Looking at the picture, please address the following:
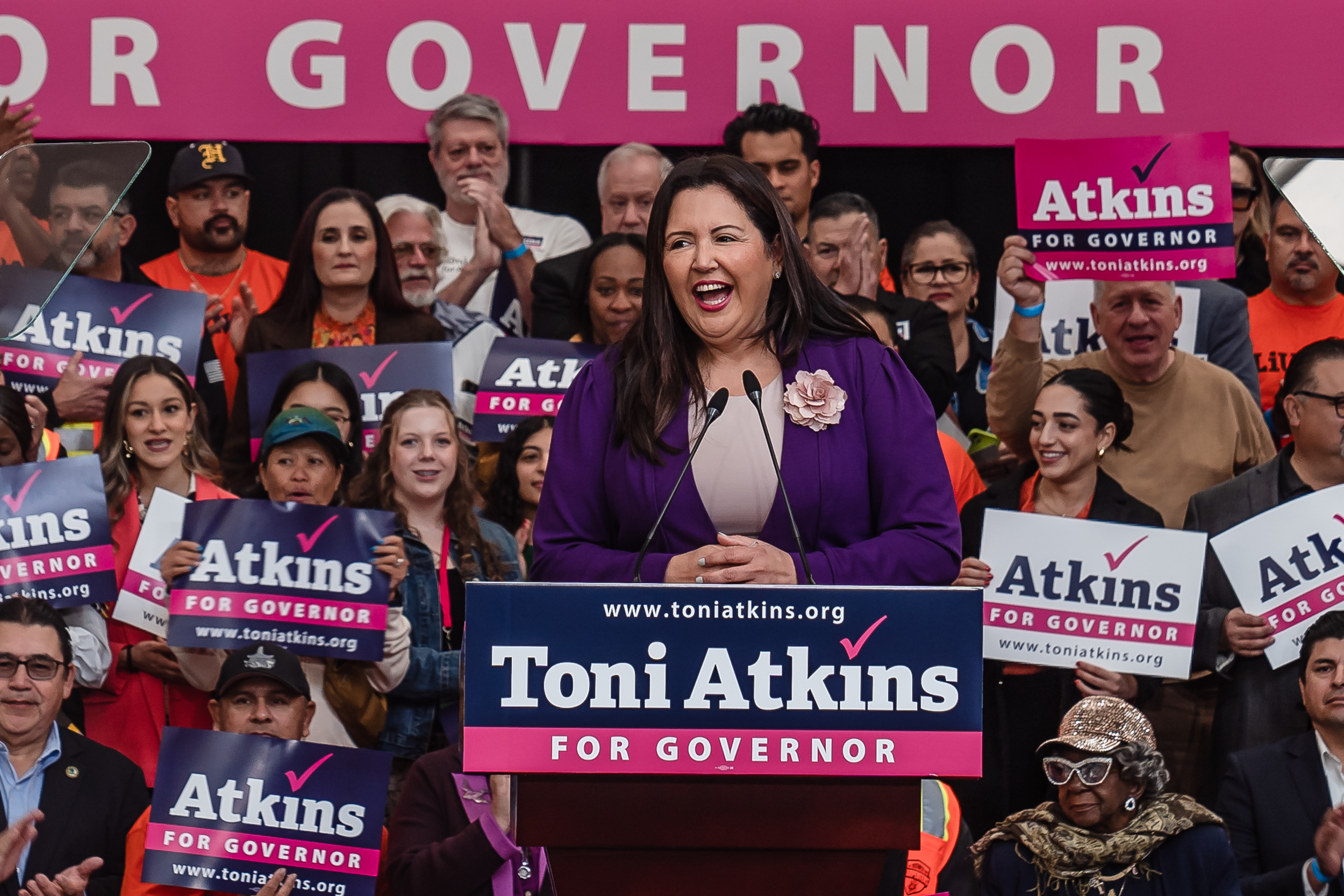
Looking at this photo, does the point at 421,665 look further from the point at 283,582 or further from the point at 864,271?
the point at 864,271

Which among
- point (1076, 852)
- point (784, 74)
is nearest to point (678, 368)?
point (1076, 852)

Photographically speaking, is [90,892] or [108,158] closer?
[108,158]

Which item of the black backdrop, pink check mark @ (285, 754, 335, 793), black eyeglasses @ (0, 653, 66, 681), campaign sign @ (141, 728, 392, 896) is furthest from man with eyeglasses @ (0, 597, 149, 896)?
the black backdrop

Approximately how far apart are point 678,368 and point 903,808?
784 mm

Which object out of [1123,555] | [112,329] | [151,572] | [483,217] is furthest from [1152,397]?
[112,329]

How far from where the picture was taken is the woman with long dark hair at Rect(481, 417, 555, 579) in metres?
5.21

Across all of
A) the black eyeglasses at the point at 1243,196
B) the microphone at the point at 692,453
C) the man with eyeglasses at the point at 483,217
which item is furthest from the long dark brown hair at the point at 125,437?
the black eyeglasses at the point at 1243,196

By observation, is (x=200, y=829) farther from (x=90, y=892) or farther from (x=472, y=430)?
(x=472, y=430)

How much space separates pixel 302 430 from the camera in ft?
16.3

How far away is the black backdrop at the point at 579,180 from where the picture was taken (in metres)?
6.14

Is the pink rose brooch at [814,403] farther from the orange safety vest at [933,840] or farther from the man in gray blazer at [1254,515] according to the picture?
the man in gray blazer at [1254,515]

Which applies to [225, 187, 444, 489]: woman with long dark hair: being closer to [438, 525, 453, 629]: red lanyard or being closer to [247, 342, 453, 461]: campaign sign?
[247, 342, 453, 461]: campaign sign

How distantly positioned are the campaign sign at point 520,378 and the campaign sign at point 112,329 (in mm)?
912

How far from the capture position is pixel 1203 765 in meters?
4.76
